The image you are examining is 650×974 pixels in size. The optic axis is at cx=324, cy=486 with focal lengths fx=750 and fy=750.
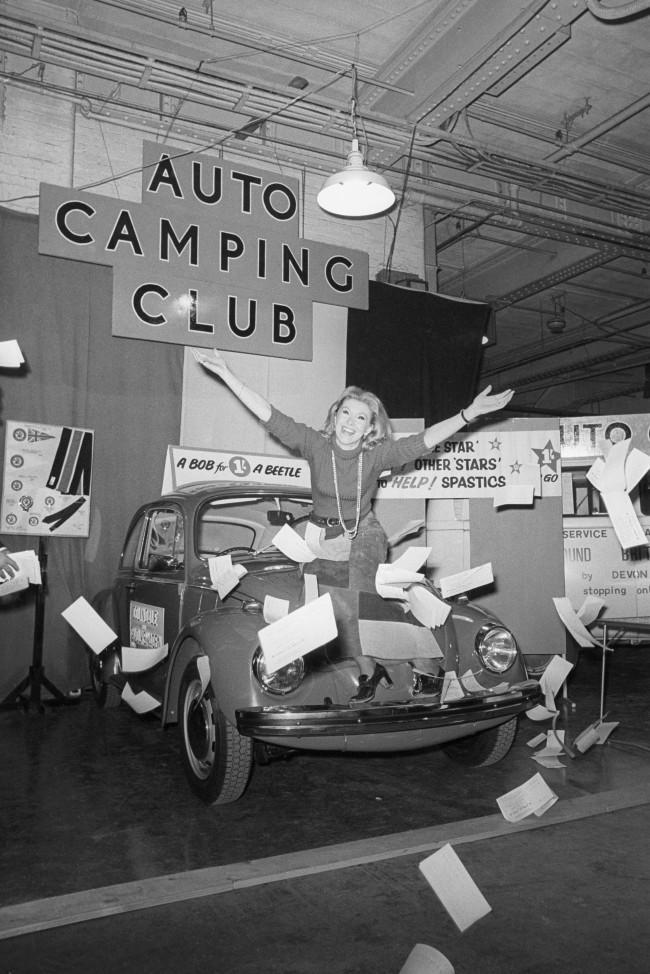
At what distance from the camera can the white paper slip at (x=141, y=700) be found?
12.4 ft

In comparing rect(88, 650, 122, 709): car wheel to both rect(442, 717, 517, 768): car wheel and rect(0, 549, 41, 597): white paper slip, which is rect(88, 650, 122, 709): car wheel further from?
rect(442, 717, 517, 768): car wheel

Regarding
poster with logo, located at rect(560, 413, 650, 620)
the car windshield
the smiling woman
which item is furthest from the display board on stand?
poster with logo, located at rect(560, 413, 650, 620)

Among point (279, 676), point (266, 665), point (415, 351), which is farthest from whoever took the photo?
point (415, 351)

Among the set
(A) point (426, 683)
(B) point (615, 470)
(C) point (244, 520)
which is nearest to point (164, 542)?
(C) point (244, 520)

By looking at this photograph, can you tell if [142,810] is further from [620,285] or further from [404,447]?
[620,285]

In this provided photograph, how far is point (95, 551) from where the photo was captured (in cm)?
561

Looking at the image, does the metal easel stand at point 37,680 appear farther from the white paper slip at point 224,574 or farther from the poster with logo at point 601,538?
the poster with logo at point 601,538

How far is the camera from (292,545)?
332 centimetres

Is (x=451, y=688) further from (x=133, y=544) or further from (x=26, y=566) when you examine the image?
(x=133, y=544)

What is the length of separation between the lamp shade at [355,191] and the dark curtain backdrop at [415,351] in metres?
1.72

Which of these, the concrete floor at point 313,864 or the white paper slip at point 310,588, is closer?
the concrete floor at point 313,864

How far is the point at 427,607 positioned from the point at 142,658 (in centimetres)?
154

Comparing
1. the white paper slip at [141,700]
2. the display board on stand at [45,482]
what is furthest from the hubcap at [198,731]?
the display board on stand at [45,482]

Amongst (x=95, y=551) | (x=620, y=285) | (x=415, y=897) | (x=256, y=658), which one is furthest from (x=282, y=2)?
(x=620, y=285)
